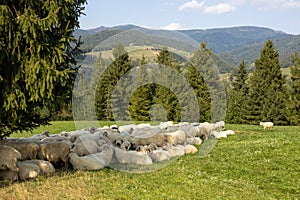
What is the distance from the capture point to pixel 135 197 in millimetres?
10094

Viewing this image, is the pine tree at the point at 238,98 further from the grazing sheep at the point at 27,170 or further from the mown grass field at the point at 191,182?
the grazing sheep at the point at 27,170

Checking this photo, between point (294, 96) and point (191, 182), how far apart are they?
5226 centimetres

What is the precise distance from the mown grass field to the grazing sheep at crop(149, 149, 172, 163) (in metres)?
0.93

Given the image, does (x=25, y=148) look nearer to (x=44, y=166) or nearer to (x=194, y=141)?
(x=44, y=166)

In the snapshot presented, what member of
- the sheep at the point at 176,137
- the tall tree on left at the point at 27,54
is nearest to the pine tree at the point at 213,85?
the sheep at the point at 176,137

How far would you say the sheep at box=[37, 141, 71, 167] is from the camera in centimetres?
1502

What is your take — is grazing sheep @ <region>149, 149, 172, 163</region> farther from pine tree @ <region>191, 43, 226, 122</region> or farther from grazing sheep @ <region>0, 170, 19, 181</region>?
pine tree @ <region>191, 43, 226, 122</region>

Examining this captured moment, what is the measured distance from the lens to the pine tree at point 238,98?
64.0 m

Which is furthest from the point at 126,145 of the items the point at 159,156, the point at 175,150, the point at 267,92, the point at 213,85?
the point at 267,92

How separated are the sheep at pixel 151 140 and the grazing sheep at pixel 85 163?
4.72 meters

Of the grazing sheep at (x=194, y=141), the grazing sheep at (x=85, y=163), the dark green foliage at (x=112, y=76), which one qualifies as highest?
the dark green foliage at (x=112, y=76)

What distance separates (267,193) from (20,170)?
8.22m

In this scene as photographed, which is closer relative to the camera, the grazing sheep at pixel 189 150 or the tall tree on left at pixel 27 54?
the tall tree on left at pixel 27 54

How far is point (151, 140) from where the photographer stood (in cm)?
1984
